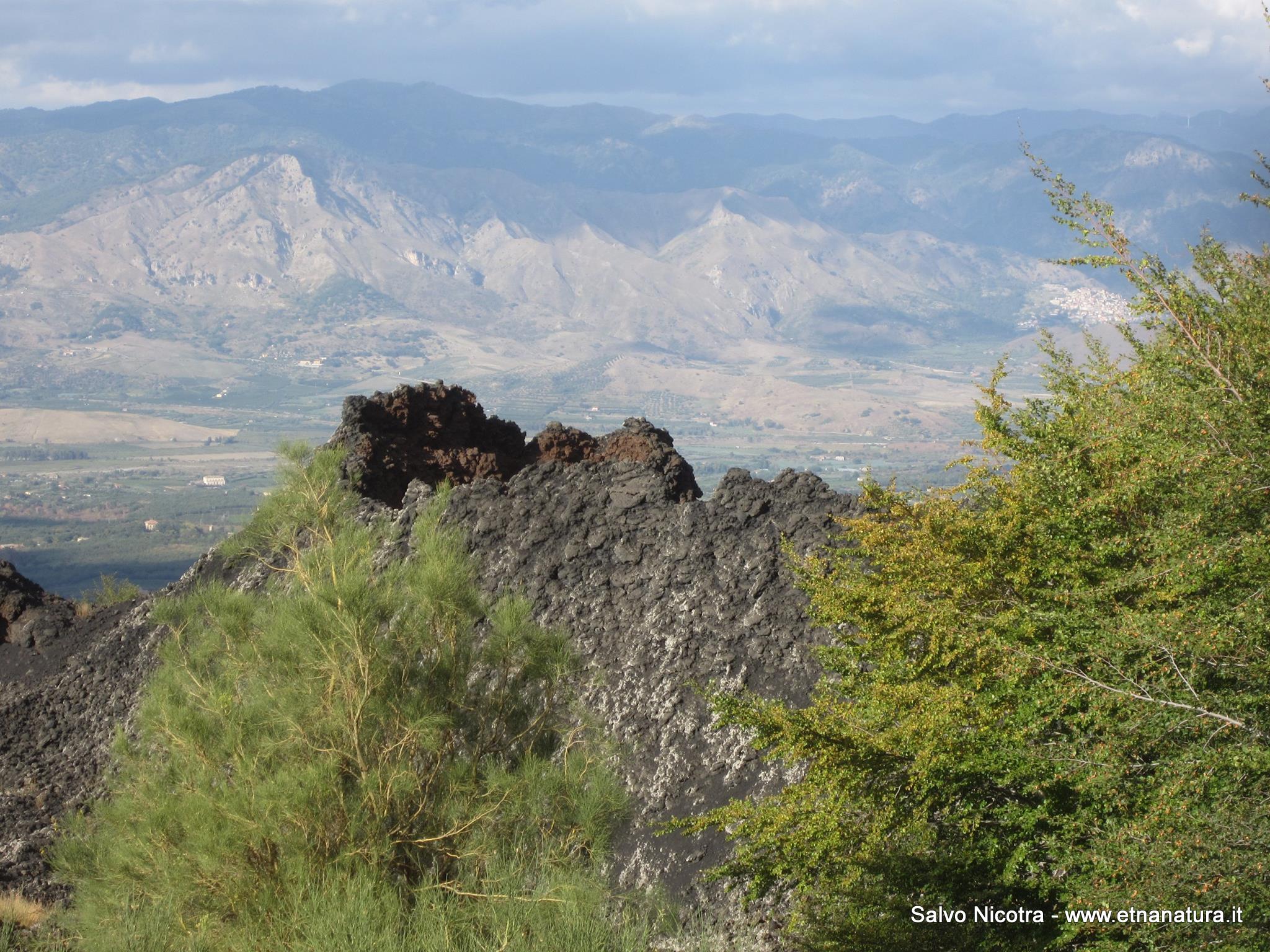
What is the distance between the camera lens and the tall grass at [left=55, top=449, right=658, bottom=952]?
862cm

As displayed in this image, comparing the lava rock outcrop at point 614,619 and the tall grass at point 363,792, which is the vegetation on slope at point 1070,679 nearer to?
the lava rock outcrop at point 614,619

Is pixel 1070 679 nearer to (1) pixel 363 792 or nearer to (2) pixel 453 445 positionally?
(1) pixel 363 792

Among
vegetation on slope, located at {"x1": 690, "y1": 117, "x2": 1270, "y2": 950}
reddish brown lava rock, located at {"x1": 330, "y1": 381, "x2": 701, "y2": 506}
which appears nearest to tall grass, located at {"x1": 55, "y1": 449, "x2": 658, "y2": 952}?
vegetation on slope, located at {"x1": 690, "y1": 117, "x2": 1270, "y2": 950}

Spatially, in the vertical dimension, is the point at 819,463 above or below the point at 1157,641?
below

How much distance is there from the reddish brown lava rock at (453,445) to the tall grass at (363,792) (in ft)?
34.2

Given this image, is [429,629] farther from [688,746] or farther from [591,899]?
[688,746]

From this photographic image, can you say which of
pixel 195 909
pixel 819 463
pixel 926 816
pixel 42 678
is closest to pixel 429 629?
pixel 195 909

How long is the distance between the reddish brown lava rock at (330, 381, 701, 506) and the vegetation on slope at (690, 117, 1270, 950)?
8.89m

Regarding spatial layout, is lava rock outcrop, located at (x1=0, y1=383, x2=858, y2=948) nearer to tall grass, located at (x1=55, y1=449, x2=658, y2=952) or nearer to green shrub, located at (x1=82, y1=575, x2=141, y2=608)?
tall grass, located at (x1=55, y1=449, x2=658, y2=952)

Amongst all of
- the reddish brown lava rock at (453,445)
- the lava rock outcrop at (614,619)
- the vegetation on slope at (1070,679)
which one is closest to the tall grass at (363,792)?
the vegetation on slope at (1070,679)

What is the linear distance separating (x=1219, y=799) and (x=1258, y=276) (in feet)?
16.9

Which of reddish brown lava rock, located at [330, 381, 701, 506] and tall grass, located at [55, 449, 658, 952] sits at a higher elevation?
reddish brown lava rock, located at [330, 381, 701, 506]

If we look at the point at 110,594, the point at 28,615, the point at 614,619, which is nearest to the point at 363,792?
the point at 614,619

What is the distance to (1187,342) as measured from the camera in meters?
10.0
